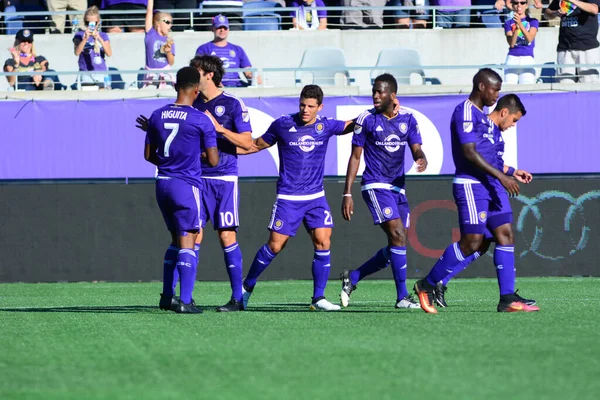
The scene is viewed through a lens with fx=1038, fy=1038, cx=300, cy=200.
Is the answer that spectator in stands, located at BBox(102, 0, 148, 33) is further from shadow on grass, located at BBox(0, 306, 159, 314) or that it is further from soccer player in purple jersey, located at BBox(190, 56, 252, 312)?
soccer player in purple jersey, located at BBox(190, 56, 252, 312)

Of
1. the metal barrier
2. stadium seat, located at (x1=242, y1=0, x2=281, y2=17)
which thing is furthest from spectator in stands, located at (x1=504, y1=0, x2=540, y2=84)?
stadium seat, located at (x1=242, y1=0, x2=281, y2=17)

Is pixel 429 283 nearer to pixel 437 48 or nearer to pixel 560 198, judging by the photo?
pixel 560 198

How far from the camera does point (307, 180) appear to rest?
Result: 1015cm

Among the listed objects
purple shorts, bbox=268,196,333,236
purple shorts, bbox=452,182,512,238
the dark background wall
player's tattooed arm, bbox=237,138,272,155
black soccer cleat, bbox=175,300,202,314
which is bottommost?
the dark background wall

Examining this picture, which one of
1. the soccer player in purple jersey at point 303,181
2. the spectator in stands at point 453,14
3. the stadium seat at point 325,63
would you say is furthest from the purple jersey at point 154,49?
the soccer player in purple jersey at point 303,181

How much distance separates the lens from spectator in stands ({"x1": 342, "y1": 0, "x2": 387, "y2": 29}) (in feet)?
69.2

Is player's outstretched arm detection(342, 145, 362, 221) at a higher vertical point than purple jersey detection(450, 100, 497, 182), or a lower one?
lower

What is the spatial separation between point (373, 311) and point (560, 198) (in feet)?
24.7

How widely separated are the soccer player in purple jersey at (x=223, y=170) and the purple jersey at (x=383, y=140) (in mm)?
1176

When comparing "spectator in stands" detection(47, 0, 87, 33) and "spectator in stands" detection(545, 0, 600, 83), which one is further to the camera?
"spectator in stands" detection(47, 0, 87, 33)

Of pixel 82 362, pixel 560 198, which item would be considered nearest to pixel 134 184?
pixel 560 198

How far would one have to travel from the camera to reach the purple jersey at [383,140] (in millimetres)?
10367

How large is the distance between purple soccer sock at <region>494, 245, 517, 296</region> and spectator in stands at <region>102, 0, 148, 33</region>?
42.8ft

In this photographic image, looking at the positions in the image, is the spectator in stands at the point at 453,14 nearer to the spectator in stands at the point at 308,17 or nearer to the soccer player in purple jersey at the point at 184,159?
the spectator in stands at the point at 308,17
